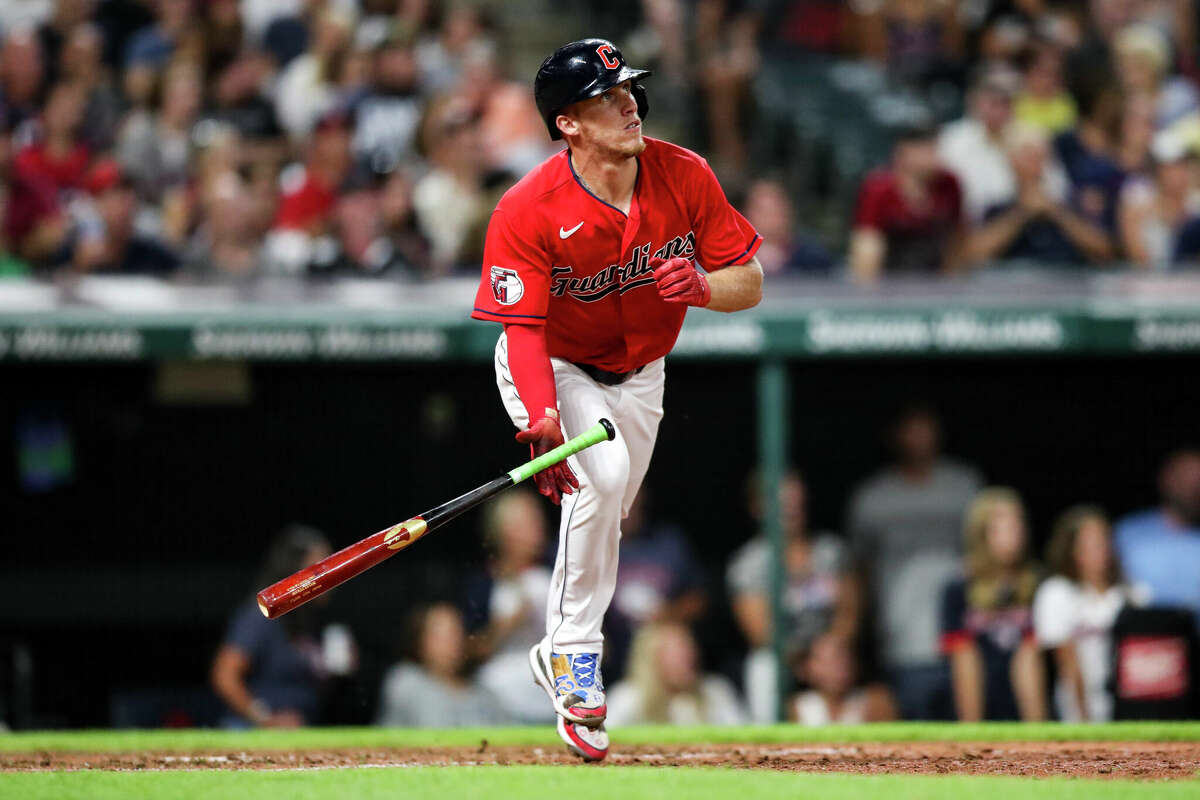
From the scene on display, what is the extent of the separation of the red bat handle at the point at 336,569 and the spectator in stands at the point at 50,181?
4508mm

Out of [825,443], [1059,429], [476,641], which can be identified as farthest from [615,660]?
[1059,429]

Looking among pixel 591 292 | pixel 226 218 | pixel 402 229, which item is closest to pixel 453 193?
pixel 402 229

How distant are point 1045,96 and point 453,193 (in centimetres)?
349

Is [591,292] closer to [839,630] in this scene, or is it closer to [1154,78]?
[839,630]

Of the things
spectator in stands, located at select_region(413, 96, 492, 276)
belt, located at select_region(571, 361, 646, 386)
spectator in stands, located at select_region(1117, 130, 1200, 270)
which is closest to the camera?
belt, located at select_region(571, 361, 646, 386)

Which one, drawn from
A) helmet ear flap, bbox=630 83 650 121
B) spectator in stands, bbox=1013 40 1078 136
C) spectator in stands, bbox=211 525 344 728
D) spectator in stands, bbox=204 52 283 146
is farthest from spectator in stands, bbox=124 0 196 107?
helmet ear flap, bbox=630 83 650 121

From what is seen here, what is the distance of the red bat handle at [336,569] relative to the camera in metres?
4.91

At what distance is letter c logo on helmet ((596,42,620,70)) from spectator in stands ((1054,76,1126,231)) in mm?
4906

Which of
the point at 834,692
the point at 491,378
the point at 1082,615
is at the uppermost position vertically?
the point at 491,378

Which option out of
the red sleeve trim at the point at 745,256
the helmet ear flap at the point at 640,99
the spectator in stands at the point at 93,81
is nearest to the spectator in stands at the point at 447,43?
the spectator in stands at the point at 93,81

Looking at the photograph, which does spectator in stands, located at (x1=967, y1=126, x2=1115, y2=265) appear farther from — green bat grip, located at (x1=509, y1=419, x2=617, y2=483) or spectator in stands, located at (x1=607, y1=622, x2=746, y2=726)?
green bat grip, located at (x1=509, y1=419, x2=617, y2=483)

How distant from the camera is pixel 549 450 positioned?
4879mm

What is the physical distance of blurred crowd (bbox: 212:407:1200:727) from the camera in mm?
7707

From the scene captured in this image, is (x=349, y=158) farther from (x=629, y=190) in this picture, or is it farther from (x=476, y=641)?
(x=629, y=190)
